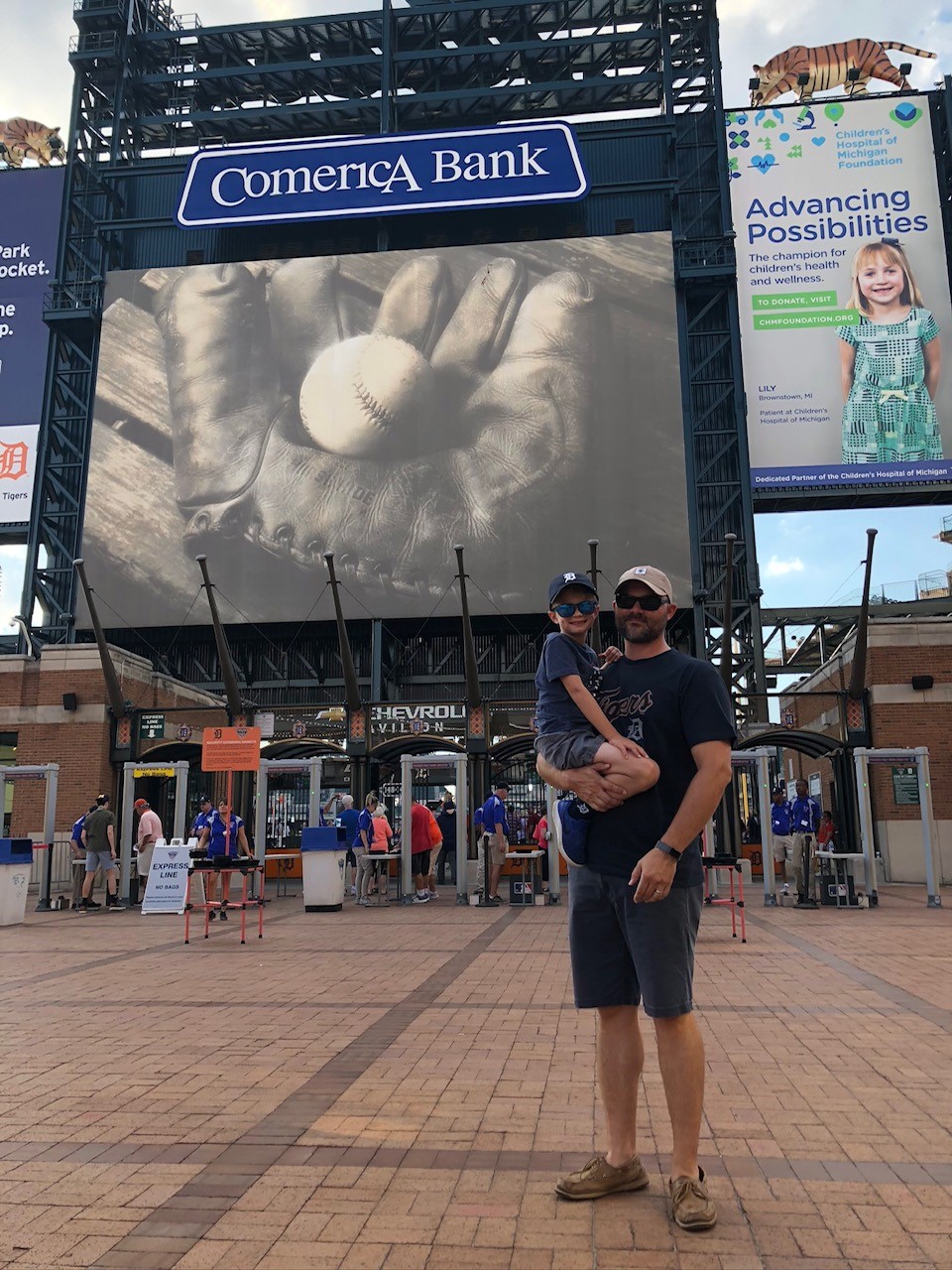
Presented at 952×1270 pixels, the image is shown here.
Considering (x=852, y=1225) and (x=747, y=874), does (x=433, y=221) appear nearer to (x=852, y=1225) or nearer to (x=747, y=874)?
(x=747, y=874)

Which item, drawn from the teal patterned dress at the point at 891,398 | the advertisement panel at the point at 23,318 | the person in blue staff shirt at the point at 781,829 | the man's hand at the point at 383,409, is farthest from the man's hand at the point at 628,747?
the advertisement panel at the point at 23,318

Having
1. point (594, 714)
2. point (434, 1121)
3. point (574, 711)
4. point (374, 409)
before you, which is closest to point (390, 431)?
point (374, 409)

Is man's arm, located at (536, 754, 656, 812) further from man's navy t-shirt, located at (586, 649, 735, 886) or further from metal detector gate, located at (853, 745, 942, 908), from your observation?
metal detector gate, located at (853, 745, 942, 908)

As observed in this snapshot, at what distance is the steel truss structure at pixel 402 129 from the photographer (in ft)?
121

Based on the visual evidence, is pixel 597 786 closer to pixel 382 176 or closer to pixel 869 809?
pixel 869 809

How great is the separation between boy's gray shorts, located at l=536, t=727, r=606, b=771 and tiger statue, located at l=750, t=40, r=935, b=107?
43856 millimetres

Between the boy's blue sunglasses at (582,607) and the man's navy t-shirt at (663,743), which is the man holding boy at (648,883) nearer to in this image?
the man's navy t-shirt at (663,743)

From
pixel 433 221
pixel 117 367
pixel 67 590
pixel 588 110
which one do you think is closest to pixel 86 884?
pixel 67 590

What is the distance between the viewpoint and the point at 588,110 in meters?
43.4

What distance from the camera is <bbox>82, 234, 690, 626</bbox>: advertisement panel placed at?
116 feet

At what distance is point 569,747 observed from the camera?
356cm

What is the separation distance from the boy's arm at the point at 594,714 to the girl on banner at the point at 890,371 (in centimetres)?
3537

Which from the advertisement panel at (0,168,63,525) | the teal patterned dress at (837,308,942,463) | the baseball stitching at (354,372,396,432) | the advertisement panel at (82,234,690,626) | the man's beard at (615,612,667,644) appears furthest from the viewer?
the advertisement panel at (0,168,63,525)

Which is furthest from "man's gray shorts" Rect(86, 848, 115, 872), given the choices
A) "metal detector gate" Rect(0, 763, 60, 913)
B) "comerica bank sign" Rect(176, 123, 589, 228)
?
"comerica bank sign" Rect(176, 123, 589, 228)
